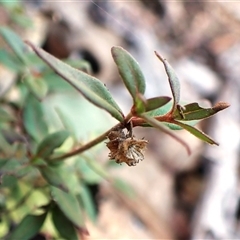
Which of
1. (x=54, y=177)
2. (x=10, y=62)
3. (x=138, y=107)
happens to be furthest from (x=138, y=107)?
(x=10, y=62)

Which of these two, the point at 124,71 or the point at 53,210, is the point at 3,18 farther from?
the point at 124,71

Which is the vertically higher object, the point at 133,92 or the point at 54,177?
the point at 133,92

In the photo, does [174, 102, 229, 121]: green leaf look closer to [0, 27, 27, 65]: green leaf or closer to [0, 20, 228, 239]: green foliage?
[0, 20, 228, 239]: green foliage

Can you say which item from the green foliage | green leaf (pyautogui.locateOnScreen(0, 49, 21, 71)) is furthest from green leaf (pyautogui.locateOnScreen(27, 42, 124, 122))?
green leaf (pyautogui.locateOnScreen(0, 49, 21, 71))

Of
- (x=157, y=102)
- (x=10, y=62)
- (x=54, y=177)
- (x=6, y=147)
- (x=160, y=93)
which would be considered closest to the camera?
(x=157, y=102)

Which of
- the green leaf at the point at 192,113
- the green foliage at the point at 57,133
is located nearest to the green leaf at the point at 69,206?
the green foliage at the point at 57,133

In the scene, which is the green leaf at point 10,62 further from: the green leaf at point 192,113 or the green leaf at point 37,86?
the green leaf at point 192,113

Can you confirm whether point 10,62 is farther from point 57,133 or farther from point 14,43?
point 57,133

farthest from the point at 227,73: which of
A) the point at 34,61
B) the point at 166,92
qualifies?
the point at 34,61
